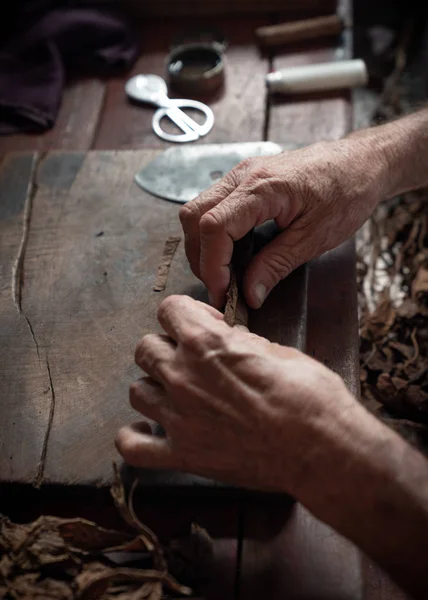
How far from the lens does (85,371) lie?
1376 millimetres

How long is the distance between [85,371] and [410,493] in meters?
0.70

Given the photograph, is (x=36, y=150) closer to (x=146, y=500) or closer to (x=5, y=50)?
(x=5, y=50)

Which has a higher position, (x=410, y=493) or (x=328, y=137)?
(x=328, y=137)

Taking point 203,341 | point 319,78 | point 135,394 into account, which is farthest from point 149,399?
point 319,78

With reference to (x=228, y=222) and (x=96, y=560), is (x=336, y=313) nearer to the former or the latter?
(x=228, y=222)

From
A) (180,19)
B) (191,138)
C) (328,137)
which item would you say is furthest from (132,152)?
(180,19)

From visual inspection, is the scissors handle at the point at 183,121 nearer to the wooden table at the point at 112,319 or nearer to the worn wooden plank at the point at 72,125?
the wooden table at the point at 112,319

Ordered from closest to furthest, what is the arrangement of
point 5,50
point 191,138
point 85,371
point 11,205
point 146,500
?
point 146,500, point 85,371, point 11,205, point 191,138, point 5,50

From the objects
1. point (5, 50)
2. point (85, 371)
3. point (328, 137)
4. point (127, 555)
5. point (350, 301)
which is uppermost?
point (5, 50)

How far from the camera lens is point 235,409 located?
1105 millimetres

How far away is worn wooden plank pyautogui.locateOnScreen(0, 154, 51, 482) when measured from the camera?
49.8 inches

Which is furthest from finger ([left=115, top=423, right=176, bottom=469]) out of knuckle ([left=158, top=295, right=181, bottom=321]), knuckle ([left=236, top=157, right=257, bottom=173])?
knuckle ([left=236, top=157, right=257, bottom=173])

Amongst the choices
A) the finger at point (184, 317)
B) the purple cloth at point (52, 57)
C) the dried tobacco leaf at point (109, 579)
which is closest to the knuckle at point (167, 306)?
the finger at point (184, 317)

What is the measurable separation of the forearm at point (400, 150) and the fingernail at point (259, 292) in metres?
0.46
